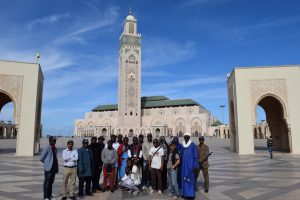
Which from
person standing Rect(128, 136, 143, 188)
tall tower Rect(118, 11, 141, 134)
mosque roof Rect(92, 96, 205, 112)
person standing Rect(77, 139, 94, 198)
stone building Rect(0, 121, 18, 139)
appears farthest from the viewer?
mosque roof Rect(92, 96, 205, 112)

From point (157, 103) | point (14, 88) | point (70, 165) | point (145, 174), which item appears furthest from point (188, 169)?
point (157, 103)

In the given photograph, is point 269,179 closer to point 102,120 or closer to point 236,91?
point 236,91

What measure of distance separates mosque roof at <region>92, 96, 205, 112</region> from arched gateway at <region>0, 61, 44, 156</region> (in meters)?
68.7

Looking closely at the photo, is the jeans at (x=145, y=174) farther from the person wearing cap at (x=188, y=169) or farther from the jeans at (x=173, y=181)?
the person wearing cap at (x=188, y=169)

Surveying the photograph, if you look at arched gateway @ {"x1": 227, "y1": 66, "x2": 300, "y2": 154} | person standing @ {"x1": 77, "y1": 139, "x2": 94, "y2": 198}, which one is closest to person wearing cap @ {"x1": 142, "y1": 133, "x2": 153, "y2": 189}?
person standing @ {"x1": 77, "y1": 139, "x2": 94, "y2": 198}

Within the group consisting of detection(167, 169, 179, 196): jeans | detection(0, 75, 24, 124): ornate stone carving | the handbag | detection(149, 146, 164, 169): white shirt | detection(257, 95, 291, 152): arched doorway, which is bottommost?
detection(167, 169, 179, 196): jeans

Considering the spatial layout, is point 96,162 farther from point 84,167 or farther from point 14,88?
point 14,88

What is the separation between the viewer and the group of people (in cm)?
595

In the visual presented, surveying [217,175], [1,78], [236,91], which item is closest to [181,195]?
[217,175]

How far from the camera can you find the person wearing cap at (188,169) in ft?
19.7

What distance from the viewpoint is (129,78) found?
2990 inches

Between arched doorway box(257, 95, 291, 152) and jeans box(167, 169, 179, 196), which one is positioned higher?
arched doorway box(257, 95, 291, 152)

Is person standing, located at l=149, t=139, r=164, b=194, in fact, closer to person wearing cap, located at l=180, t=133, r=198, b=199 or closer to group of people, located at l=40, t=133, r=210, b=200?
group of people, located at l=40, t=133, r=210, b=200

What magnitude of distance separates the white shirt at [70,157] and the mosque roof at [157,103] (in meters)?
79.0
